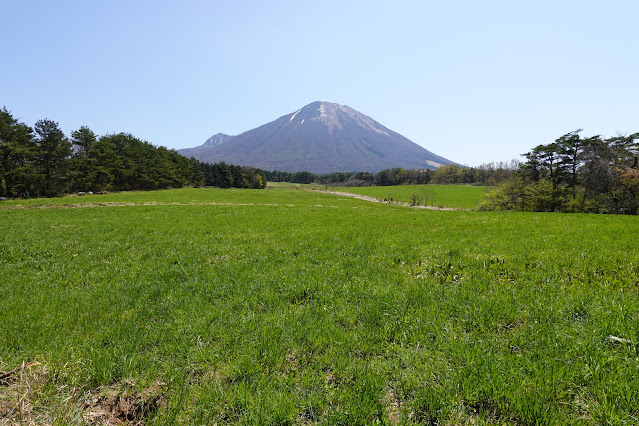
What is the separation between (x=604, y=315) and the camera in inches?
179

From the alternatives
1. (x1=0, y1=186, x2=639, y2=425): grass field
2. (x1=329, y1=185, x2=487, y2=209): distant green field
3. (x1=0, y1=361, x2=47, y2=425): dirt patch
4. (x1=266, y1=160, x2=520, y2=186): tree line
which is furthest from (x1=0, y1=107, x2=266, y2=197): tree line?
(x1=266, y1=160, x2=520, y2=186): tree line

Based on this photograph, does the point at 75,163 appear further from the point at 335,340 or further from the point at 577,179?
the point at 577,179

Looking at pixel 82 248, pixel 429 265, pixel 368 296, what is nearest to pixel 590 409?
pixel 368 296

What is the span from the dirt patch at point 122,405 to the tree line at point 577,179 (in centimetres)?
4560

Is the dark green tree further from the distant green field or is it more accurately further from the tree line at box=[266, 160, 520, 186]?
the tree line at box=[266, 160, 520, 186]

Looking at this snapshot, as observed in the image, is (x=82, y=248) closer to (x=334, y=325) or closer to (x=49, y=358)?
(x=49, y=358)

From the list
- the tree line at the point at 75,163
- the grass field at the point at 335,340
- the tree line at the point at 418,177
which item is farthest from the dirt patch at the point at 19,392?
the tree line at the point at 418,177

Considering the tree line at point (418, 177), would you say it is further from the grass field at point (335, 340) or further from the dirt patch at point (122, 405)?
the dirt patch at point (122, 405)

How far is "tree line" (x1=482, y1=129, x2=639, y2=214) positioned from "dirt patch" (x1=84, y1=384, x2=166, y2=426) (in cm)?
4560

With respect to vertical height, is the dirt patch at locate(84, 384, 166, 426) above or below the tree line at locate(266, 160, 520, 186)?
below

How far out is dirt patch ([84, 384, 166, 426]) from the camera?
10.2 ft

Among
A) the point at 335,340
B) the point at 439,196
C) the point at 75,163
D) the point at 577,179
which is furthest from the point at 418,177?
the point at 335,340

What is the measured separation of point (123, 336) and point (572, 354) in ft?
24.1

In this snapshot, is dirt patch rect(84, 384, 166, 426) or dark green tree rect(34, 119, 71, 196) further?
dark green tree rect(34, 119, 71, 196)
